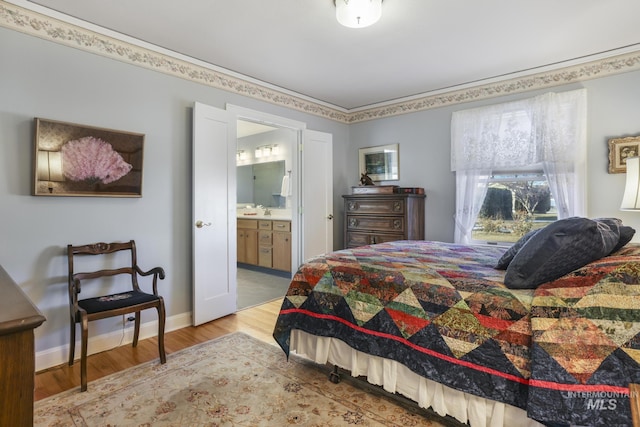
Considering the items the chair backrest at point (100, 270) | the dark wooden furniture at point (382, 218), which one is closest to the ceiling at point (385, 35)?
the dark wooden furniture at point (382, 218)

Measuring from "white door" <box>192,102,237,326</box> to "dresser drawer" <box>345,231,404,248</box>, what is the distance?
1609 mm

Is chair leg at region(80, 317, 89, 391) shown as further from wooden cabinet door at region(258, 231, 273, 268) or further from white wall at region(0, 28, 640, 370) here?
wooden cabinet door at region(258, 231, 273, 268)

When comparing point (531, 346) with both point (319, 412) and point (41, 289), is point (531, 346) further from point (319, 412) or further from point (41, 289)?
point (41, 289)

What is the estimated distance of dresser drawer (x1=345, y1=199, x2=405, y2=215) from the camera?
4.02 meters

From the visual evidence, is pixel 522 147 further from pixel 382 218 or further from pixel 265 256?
pixel 265 256

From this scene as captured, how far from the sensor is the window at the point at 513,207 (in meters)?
3.54

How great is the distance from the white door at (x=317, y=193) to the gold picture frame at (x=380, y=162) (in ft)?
1.83

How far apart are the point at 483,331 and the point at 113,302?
2.34 m

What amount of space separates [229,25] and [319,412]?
279 cm

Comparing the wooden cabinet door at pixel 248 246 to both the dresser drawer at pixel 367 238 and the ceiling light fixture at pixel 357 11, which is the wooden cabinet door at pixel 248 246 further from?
the ceiling light fixture at pixel 357 11

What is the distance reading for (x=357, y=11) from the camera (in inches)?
87.6


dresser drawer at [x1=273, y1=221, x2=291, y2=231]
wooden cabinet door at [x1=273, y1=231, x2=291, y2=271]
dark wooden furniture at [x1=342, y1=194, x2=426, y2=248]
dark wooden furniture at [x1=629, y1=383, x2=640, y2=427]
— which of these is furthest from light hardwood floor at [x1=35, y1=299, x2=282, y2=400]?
dark wooden furniture at [x1=629, y1=383, x2=640, y2=427]

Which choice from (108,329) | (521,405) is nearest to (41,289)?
(108,329)

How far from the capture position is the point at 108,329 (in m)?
2.70
